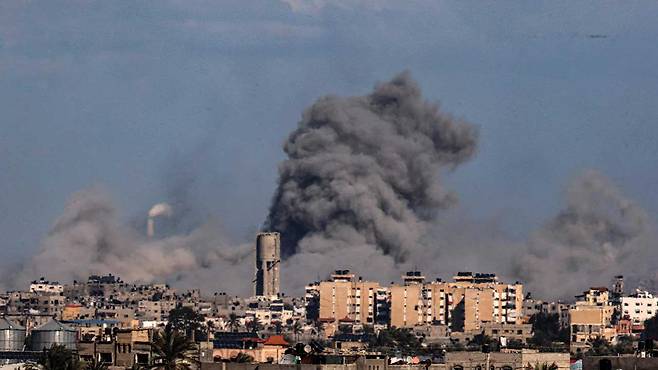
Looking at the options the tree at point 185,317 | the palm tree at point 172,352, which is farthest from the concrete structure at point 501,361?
the tree at point 185,317

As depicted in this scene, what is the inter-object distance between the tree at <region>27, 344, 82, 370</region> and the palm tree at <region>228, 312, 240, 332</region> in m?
94.5

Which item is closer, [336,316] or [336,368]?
[336,368]

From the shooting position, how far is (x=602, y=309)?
18538 centimetres

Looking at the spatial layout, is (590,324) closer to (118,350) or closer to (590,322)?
(590,322)

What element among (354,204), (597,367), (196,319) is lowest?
(597,367)

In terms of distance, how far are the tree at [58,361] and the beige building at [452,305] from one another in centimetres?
11909

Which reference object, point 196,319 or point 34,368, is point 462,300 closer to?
point 196,319

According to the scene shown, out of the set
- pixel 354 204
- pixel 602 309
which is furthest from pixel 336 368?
pixel 354 204

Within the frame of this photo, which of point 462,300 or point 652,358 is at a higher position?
point 462,300

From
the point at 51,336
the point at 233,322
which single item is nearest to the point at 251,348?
the point at 51,336

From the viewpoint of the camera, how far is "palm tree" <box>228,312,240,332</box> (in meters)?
173

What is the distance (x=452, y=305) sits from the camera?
194m

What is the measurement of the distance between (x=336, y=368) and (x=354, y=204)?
13095 cm

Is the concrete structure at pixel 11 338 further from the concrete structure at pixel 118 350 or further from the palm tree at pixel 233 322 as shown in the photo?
the palm tree at pixel 233 322
